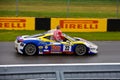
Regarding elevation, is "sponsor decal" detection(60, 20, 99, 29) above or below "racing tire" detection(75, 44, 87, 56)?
above

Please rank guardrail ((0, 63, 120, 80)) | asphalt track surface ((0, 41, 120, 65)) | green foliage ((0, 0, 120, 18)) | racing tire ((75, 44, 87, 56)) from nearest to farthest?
1. guardrail ((0, 63, 120, 80))
2. asphalt track surface ((0, 41, 120, 65))
3. racing tire ((75, 44, 87, 56))
4. green foliage ((0, 0, 120, 18))

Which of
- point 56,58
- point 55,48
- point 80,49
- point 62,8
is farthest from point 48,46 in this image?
point 62,8

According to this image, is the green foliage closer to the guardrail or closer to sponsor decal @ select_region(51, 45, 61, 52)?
sponsor decal @ select_region(51, 45, 61, 52)

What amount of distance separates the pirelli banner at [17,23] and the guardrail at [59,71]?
17876 millimetres

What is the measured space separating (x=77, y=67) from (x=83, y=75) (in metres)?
0.18

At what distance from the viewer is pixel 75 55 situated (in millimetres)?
17125

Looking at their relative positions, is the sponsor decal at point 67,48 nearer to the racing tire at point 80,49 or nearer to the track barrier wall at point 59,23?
the racing tire at point 80,49

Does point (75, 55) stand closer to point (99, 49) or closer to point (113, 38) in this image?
point (99, 49)

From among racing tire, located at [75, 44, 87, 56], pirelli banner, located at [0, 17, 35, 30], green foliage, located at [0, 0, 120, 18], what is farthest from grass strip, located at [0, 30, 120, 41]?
green foliage, located at [0, 0, 120, 18]

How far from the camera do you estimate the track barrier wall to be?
24297mm

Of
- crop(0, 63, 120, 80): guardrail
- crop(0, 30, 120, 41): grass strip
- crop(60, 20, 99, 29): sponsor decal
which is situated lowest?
crop(0, 30, 120, 41): grass strip

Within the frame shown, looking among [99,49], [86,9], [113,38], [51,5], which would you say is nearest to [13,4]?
[51,5]

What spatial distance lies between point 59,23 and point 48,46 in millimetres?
7760

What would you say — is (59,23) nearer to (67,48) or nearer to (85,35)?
(85,35)
